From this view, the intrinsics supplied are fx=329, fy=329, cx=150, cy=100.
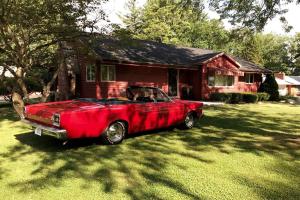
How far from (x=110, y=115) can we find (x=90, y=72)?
13505 mm

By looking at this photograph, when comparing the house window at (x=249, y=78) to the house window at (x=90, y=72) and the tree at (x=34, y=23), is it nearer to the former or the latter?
the house window at (x=90, y=72)

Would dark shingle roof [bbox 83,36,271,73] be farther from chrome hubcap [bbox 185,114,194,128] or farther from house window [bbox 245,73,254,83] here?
chrome hubcap [bbox 185,114,194,128]

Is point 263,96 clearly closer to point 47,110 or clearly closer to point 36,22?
point 36,22

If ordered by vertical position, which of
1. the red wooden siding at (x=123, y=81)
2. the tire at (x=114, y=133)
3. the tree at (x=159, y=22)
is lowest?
the tire at (x=114, y=133)

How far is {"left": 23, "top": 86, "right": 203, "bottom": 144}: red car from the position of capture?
702cm

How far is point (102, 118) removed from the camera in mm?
7582

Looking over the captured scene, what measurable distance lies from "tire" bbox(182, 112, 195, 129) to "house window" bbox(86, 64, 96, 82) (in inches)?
445

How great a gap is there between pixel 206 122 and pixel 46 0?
706cm

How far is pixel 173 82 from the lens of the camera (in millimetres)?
24766

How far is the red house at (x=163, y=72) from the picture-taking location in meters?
20.2

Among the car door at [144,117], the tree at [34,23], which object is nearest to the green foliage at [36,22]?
the tree at [34,23]

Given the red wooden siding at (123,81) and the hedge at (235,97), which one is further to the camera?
the hedge at (235,97)

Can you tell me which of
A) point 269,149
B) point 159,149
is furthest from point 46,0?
point 269,149

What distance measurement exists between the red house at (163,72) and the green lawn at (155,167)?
844 centimetres
